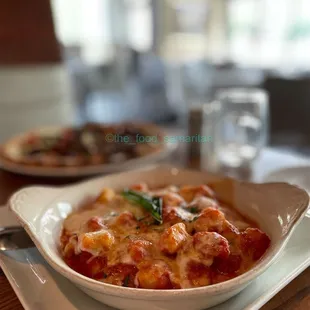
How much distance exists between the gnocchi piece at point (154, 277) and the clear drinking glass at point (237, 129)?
0.80m

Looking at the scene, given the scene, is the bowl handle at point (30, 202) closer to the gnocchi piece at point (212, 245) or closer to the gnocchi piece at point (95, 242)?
the gnocchi piece at point (95, 242)

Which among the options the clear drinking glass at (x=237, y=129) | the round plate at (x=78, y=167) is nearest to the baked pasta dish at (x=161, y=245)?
the round plate at (x=78, y=167)

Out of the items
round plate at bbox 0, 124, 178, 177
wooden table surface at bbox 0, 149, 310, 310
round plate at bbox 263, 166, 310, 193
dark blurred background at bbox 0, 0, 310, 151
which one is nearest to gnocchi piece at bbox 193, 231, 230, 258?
wooden table surface at bbox 0, 149, 310, 310

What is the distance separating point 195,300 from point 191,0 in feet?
22.2

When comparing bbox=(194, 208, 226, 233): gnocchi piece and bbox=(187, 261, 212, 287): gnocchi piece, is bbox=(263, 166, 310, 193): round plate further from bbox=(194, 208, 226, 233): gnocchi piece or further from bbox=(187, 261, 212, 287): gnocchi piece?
bbox=(187, 261, 212, 287): gnocchi piece

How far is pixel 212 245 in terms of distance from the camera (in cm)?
66

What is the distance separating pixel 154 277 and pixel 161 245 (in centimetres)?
7

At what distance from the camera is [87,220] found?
2.70 ft

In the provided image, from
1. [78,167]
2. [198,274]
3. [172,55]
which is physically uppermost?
[198,274]

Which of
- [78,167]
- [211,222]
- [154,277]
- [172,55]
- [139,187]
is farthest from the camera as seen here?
[172,55]

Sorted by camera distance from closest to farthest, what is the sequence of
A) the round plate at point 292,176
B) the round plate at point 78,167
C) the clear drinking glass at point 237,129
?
the round plate at point 292,176
the round plate at point 78,167
the clear drinking glass at point 237,129

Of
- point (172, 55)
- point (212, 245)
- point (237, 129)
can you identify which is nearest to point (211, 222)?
point (212, 245)

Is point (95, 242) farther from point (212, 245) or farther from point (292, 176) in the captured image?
point (292, 176)

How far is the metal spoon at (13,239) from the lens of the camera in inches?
31.2
